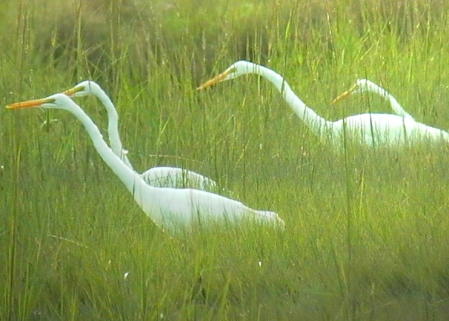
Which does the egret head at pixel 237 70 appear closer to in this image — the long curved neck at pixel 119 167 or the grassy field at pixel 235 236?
the grassy field at pixel 235 236

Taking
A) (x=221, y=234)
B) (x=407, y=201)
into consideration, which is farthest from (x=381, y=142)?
(x=221, y=234)

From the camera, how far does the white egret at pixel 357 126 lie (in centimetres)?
416

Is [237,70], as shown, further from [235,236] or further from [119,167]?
[235,236]

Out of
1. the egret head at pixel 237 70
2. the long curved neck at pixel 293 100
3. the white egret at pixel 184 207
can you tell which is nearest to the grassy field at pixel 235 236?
the white egret at pixel 184 207

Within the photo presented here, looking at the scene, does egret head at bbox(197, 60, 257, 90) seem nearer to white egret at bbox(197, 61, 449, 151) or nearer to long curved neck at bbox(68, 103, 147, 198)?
white egret at bbox(197, 61, 449, 151)

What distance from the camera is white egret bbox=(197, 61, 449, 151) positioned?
13.7ft

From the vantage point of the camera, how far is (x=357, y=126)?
170 inches

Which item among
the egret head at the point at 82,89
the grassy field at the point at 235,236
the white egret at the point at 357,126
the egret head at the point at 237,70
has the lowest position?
the grassy field at the point at 235,236

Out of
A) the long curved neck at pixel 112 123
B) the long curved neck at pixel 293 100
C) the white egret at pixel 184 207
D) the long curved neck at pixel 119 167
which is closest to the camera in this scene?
the white egret at pixel 184 207

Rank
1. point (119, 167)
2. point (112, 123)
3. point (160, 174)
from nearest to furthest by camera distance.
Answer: point (119, 167) < point (160, 174) < point (112, 123)

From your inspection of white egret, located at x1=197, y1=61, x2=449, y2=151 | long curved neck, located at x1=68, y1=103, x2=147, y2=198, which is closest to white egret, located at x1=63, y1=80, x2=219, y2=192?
long curved neck, located at x1=68, y1=103, x2=147, y2=198

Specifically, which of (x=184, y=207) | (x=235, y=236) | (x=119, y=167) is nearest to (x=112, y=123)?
(x=119, y=167)

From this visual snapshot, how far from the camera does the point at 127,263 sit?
2.67 m

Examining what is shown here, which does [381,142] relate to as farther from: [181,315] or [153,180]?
[181,315]
